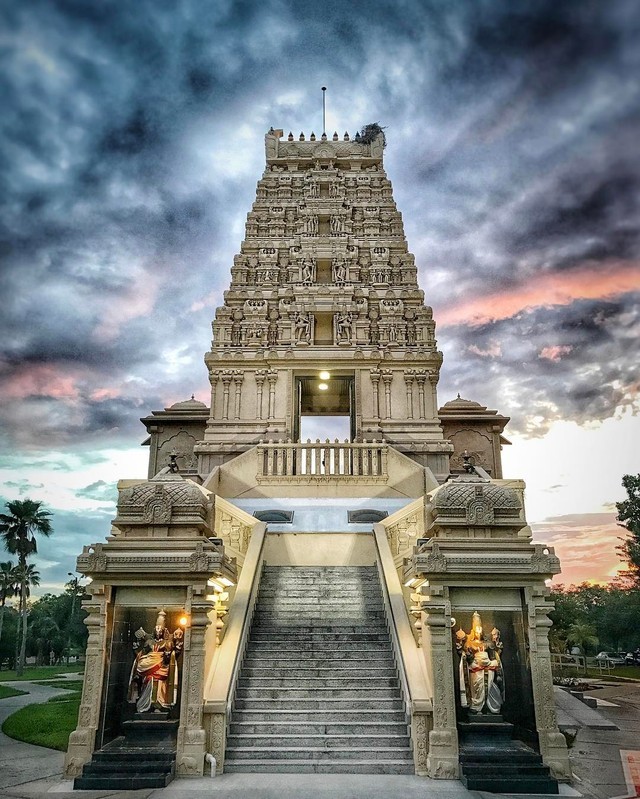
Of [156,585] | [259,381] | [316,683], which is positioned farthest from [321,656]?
[259,381]

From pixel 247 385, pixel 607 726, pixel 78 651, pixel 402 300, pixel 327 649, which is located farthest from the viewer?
pixel 78 651

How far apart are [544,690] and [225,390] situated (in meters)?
17.5

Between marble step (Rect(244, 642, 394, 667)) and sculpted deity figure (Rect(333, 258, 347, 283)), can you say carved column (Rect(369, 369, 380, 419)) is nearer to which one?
sculpted deity figure (Rect(333, 258, 347, 283))

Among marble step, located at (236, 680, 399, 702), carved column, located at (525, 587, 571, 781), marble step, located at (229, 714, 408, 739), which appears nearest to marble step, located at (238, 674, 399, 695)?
marble step, located at (236, 680, 399, 702)

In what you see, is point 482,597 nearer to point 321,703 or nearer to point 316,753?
point 321,703

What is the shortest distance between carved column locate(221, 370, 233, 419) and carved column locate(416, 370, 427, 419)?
750 cm

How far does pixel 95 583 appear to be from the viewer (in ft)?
32.0

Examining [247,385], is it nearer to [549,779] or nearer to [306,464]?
[306,464]

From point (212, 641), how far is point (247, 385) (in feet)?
49.6

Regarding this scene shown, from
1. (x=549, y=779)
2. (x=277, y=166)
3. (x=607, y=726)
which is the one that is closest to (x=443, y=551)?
(x=549, y=779)

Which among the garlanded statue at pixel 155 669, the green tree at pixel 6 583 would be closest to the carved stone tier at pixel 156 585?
the garlanded statue at pixel 155 669

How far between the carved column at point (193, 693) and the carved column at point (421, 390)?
15963 millimetres

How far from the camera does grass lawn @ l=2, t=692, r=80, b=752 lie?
12.2 metres

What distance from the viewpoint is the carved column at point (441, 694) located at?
8805mm
